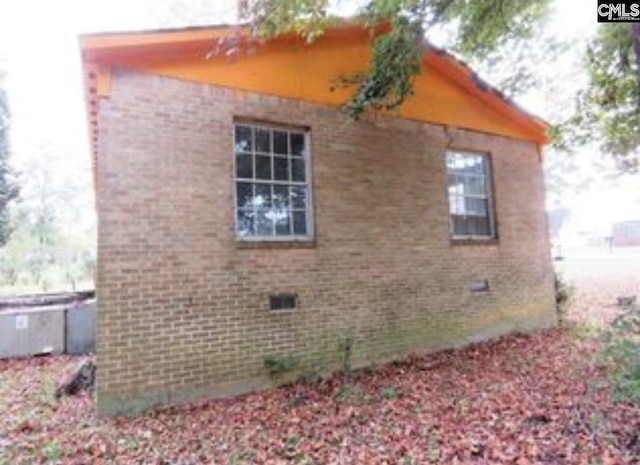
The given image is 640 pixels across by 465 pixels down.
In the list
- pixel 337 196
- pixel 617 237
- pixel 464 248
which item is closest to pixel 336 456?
pixel 337 196

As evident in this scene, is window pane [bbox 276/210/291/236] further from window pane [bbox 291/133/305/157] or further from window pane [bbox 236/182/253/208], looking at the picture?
window pane [bbox 291/133/305/157]

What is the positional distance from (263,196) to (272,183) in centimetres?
25

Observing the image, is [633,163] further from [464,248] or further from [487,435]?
[487,435]

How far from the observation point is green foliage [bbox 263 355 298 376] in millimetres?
7344

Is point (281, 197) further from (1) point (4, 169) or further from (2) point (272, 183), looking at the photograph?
(1) point (4, 169)

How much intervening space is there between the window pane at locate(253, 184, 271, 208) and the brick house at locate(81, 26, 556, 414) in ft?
0.10

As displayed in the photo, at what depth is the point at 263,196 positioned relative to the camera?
7.68 metres

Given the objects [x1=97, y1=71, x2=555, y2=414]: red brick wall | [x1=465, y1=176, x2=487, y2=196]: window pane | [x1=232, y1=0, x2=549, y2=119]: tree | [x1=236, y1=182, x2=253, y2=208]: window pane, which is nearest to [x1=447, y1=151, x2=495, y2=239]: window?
[x1=465, y1=176, x2=487, y2=196]: window pane

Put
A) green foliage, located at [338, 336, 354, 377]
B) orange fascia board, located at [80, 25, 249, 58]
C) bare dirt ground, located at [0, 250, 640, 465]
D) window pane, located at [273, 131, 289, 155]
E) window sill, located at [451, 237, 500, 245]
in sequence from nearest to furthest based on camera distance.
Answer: bare dirt ground, located at [0, 250, 640, 465]
orange fascia board, located at [80, 25, 249, 58]
window pane, located at [273, 131, 289, 155]
green foliage, located at [338, 336, 354, 377]
window sill, located at [451, 237, 500, 245]

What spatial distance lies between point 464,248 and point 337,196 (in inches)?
121

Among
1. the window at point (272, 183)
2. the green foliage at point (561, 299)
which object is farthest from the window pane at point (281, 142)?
the green foliage at point (561, 299)

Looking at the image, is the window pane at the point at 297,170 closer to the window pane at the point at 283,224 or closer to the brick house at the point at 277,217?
the brick house at the point at 277,217

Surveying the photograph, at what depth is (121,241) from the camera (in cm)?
642

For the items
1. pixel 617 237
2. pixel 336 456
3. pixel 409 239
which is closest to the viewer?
pixel 336 456
